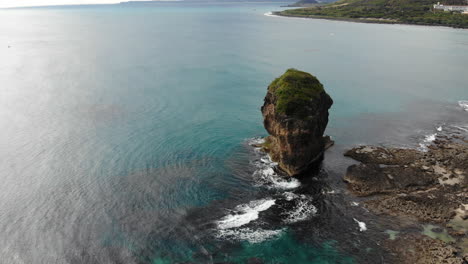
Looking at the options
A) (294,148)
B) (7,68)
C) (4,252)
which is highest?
(7,68)

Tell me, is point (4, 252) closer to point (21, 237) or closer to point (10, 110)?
point (21, 237)

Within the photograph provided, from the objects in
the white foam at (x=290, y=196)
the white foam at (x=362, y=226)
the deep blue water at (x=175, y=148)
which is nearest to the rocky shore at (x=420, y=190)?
the white foam at (x=362, y=226)

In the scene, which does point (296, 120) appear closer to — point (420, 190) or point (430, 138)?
point (420, 190)

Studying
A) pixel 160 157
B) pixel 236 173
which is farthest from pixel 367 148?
pixel 160 157

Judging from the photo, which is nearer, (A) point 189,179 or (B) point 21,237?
(B) point 21,237

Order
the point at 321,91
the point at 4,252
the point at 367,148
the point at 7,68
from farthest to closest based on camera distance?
the point at 7,68, the point at 367,148, the point at 321,91, the point at 4,252

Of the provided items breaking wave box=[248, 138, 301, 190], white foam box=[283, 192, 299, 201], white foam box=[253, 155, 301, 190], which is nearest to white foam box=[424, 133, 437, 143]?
white foam box=[253, 155, 301, 190]
